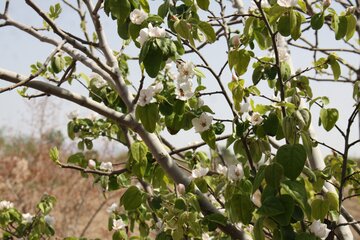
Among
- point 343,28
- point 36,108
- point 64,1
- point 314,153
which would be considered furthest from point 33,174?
point 343,28

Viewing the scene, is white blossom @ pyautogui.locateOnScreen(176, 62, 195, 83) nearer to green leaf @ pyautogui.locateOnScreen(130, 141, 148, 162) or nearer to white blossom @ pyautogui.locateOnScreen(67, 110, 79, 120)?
green leaf @ pyautogui.locateOnScreen(130, 141, 148, 162)

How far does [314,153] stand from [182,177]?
0.64m

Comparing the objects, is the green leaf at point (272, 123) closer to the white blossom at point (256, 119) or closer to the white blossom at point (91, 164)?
the white blossom at point (256, 119)

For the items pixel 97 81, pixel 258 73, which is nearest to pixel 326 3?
pixel 258 73

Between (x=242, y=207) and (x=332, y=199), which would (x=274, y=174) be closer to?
(x=242, y=207)

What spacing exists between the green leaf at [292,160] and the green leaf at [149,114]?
0.38 meters

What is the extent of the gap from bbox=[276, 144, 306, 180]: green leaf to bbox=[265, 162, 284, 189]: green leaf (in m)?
0.03

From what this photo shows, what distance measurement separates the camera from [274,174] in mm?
1077

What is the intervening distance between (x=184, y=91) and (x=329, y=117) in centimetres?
43

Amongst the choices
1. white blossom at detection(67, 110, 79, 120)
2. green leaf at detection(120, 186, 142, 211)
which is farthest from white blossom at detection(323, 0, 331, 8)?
white blossom at detection(67, 110, 79, 120)

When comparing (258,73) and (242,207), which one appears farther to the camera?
(258,73)

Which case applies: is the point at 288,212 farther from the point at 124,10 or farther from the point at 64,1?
the point at 64,1

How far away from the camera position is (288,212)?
1073mm

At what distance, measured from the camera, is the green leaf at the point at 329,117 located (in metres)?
1.36
